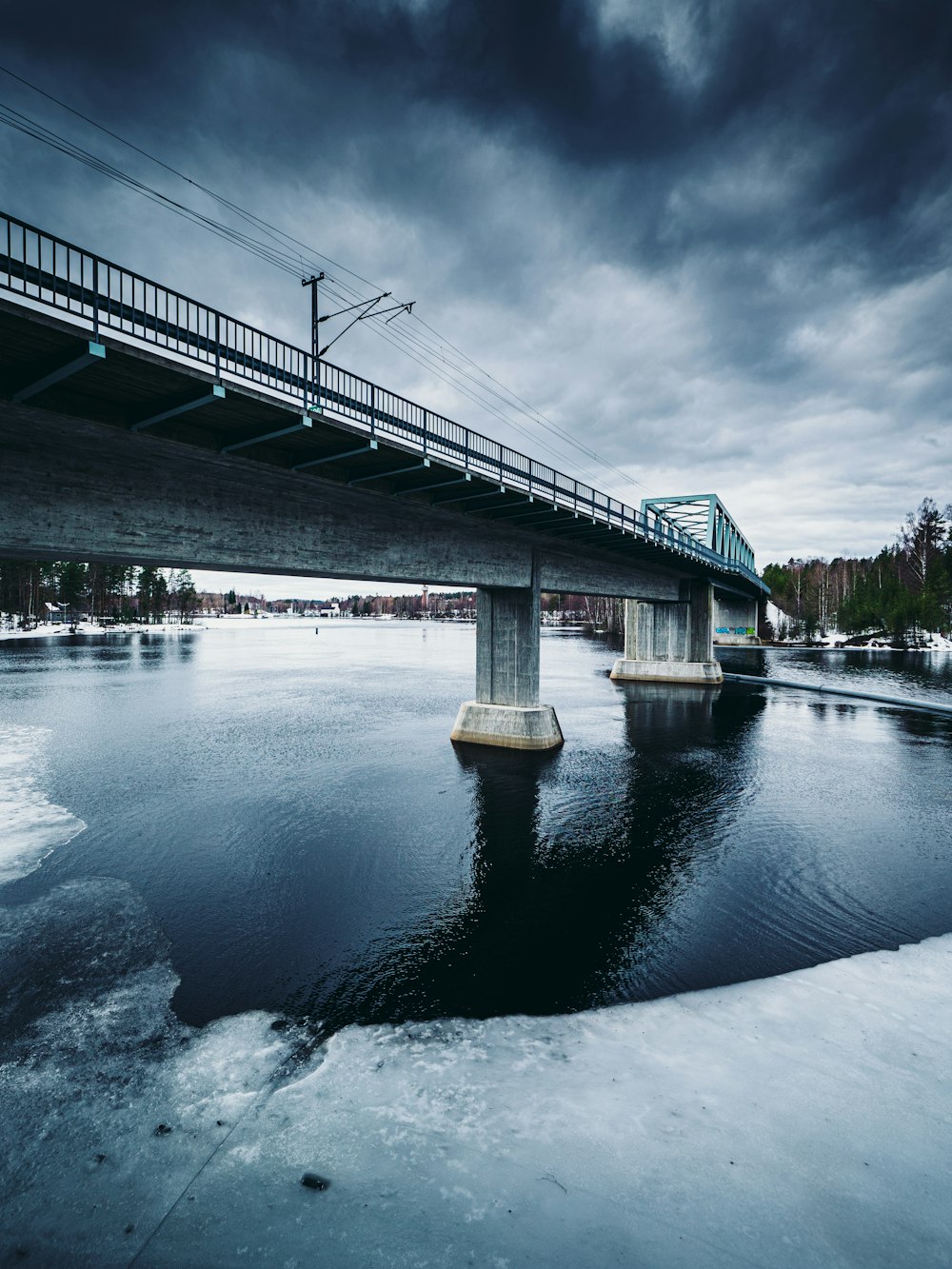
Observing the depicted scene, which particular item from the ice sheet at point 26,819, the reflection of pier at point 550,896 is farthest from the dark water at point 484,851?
the ice sheet at point 26,819

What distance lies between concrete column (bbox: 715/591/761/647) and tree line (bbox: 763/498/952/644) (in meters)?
9.25

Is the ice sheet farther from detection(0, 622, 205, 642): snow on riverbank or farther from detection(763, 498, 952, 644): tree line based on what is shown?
detection(763, 498, 952, 644): tree line

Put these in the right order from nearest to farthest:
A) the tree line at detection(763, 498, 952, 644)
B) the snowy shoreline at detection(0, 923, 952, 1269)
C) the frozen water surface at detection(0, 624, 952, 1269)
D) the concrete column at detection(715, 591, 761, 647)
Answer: the snowy shoreline at detection(0, 923, 952, 1269) → the frozen water surface at detection(0, 624, 952, 1269) → the tree line at detection(763, 498, 952, 644) → the concrete column at detection(715, 591, 761, 647)

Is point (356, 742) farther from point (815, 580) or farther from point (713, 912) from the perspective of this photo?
point (815, 580)

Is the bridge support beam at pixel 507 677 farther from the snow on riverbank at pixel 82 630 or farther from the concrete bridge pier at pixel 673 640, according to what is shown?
the snow on riverbank at pixel 82 630

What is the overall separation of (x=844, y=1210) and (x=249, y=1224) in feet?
18.7

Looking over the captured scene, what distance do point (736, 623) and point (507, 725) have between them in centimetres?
9893

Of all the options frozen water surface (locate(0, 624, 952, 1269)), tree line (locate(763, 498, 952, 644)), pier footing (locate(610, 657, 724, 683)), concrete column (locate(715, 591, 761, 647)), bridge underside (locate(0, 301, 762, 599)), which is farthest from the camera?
concrete column (locate(715, 591, 761, 647))

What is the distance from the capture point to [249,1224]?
549cm

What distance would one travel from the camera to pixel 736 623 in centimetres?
11200

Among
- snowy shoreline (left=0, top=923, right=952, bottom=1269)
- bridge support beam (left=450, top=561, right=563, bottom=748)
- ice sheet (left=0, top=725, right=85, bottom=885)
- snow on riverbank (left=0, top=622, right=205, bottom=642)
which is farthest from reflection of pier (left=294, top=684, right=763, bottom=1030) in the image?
snow on riverbank (left=0, top=622, right=205, bottom=642)

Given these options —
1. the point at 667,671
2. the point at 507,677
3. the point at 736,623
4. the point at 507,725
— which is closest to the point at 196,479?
the point at 507,677

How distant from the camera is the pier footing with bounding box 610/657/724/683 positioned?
53469mm

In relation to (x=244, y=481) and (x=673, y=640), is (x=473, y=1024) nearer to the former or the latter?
(x=244, y=481)
